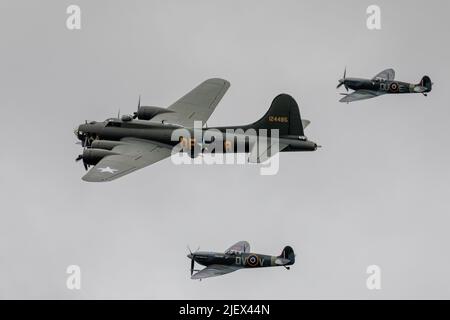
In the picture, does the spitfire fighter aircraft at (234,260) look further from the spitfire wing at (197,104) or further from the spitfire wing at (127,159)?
the spitfire wing at (197,104)

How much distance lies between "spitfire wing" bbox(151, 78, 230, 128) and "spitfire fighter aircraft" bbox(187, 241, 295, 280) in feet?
37.1

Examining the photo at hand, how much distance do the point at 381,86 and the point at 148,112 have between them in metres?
22.2

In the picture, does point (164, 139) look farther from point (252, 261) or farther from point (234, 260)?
point (252, 261)

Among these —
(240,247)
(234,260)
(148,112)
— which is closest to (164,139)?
(148,112)

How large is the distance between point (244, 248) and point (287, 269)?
13.2 feet

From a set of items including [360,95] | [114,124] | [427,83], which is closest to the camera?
[114,124]

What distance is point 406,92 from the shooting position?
83062 millimetres

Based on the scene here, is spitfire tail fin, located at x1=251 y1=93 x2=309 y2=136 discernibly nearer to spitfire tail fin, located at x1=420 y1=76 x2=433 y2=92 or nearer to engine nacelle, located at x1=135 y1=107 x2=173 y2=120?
engine nacelle, located at x1=135 y1=107 x2=173 y2=120

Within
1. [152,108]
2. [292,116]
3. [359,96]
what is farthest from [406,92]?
[152,108]

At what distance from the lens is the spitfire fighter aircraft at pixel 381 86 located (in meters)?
82.6

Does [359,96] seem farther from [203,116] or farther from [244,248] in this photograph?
[244,248]

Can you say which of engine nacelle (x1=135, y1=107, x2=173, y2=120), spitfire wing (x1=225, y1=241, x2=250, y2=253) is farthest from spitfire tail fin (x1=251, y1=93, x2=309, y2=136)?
engine nacelle (x1=135, y1=107, x2=173, y2=120)

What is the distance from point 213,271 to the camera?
66.4 meters

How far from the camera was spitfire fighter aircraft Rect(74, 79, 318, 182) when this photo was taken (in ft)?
223
